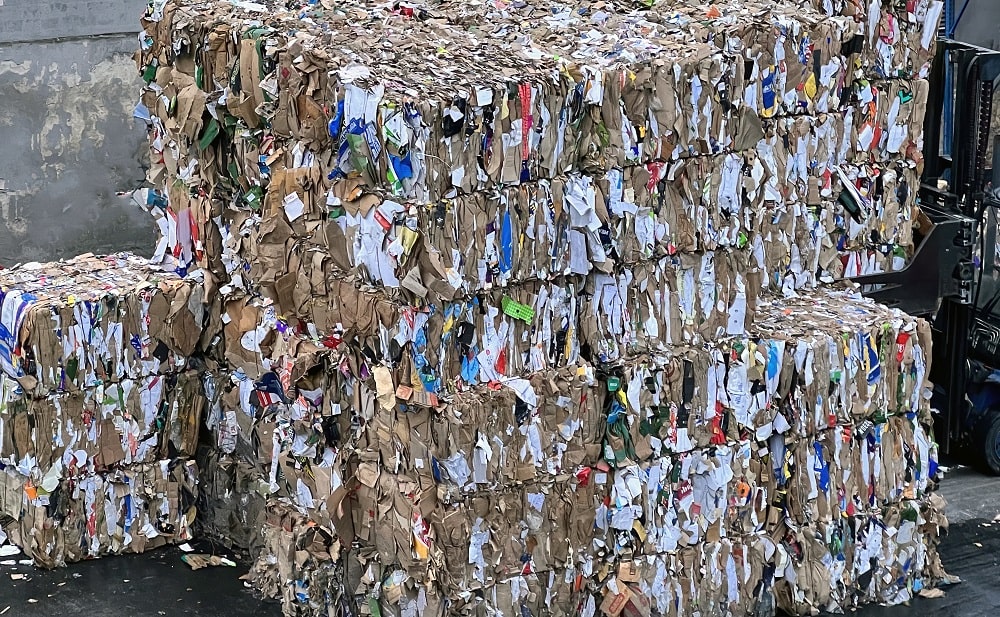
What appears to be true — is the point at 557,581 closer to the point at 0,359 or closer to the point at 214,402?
the point at 214,402

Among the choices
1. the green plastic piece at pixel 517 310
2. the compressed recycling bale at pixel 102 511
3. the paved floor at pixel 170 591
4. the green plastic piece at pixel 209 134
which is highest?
the green plastic piece at pixel 209 134

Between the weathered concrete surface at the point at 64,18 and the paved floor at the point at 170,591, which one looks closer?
the paved floor at the point at 170,591

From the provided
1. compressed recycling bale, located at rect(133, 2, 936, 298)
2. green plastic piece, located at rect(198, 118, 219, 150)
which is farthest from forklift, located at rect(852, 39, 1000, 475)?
green plastic piece, located at rect(198, 118, 219, 150)

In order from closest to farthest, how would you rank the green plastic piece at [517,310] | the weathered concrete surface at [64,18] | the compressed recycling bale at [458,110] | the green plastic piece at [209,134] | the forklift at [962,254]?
the compressed recycling bale at [458,110] → the green plastic piece at [517,310] → the green plastic piece at [209,134] → the forklift at [962,254] → the weathered concrete surface at [64,18]

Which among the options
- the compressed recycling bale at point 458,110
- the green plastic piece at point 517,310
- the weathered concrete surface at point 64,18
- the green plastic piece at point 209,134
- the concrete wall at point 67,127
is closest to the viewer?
the compressed recycling bale at point 458,110

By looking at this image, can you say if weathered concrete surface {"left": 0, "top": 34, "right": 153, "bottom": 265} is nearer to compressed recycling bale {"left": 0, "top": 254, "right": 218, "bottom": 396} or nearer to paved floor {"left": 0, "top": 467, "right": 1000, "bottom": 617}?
compressed recycling bale {"left": 0, "top": 254, "right": 218, "bottom": 396}

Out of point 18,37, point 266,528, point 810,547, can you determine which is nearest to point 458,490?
point 266,528

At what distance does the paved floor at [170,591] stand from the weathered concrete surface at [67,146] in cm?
430

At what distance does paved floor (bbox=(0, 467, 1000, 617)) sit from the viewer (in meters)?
6.62

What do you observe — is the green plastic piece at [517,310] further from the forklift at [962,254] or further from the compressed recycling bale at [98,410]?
the forklift at [962,254]

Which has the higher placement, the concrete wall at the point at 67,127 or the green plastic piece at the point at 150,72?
the green plastic piece at the point at 150,72

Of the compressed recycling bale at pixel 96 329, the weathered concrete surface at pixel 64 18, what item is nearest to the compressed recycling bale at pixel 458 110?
the compressed recycling bale at pixel 96 329

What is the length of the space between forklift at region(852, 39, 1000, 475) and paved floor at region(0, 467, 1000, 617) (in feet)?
3.43

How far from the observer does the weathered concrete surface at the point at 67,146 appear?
1052 centimetres
